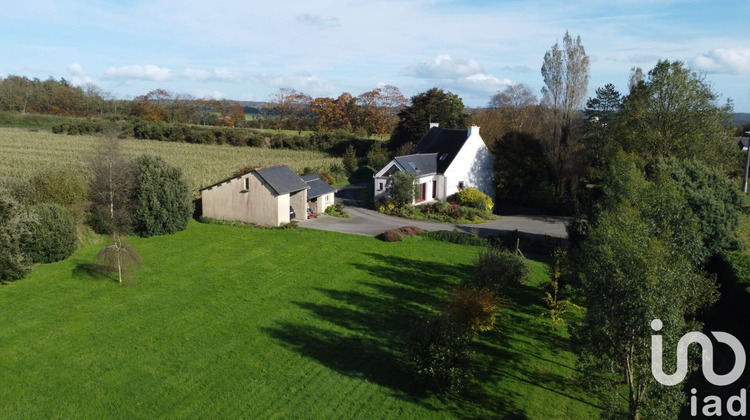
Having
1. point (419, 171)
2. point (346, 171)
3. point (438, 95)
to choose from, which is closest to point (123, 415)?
point (419, 171)

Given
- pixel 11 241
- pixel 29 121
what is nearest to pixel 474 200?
pixel 11 241

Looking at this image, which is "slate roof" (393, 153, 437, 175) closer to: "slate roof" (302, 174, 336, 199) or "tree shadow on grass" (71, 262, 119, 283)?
"slate roof" (302, 174, 336, 199)

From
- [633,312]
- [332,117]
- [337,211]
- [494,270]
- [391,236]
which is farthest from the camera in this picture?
[332,117]

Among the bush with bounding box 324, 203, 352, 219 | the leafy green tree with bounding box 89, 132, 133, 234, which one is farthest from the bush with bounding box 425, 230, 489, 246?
the leafy green tree with bounding box 89, 132, 133, 234

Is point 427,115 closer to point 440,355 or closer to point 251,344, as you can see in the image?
point 251,344

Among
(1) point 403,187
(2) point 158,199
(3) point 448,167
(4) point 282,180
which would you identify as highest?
(3) point 448,167

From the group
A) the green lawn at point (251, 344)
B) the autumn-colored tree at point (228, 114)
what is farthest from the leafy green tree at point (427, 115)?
the autumn-colored tree at point (228, 114)

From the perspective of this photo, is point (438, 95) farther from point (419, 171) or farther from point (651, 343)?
point (651, 343)
